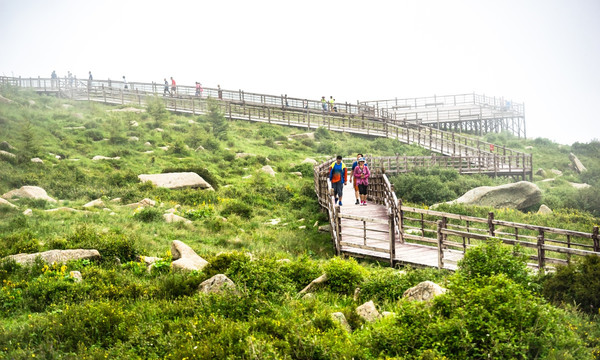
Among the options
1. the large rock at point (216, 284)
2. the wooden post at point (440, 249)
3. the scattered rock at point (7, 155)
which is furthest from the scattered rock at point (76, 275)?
the scattered rock at point (7, 155)

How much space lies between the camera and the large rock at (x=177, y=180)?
74.2ft

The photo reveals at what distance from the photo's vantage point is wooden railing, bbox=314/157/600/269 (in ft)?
35.0

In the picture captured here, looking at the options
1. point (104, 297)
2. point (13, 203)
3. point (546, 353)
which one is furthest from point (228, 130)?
point (546, 353)

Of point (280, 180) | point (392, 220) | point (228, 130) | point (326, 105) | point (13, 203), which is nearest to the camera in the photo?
point (392, 220)

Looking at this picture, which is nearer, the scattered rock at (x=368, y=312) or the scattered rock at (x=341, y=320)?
the scattered rock at (x=341, y=320)

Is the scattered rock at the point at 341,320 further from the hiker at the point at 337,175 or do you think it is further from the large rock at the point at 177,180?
the large rock at the point at 177,180

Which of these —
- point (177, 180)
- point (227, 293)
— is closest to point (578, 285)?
point (227, 293)

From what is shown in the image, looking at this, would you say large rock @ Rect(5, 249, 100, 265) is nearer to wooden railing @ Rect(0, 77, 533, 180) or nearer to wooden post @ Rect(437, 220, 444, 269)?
wooden post @ Rect(437, 220, 444, 269)

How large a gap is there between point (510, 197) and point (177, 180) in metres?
17.4

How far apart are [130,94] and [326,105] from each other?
63.9 feet

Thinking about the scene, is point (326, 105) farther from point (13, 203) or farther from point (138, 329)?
point (138, 329)

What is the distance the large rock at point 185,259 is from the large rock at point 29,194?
9.25 metres

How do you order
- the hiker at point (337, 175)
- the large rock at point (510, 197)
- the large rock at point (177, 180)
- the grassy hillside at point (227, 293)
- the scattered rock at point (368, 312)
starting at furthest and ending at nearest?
the large rock at point (510, 197), the large rock at point (177, 180), the hiker at point (337, 175), the scattered rock at point (368, 312), the grassy hillside at point (227, 293)

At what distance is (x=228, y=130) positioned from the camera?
37750mm
